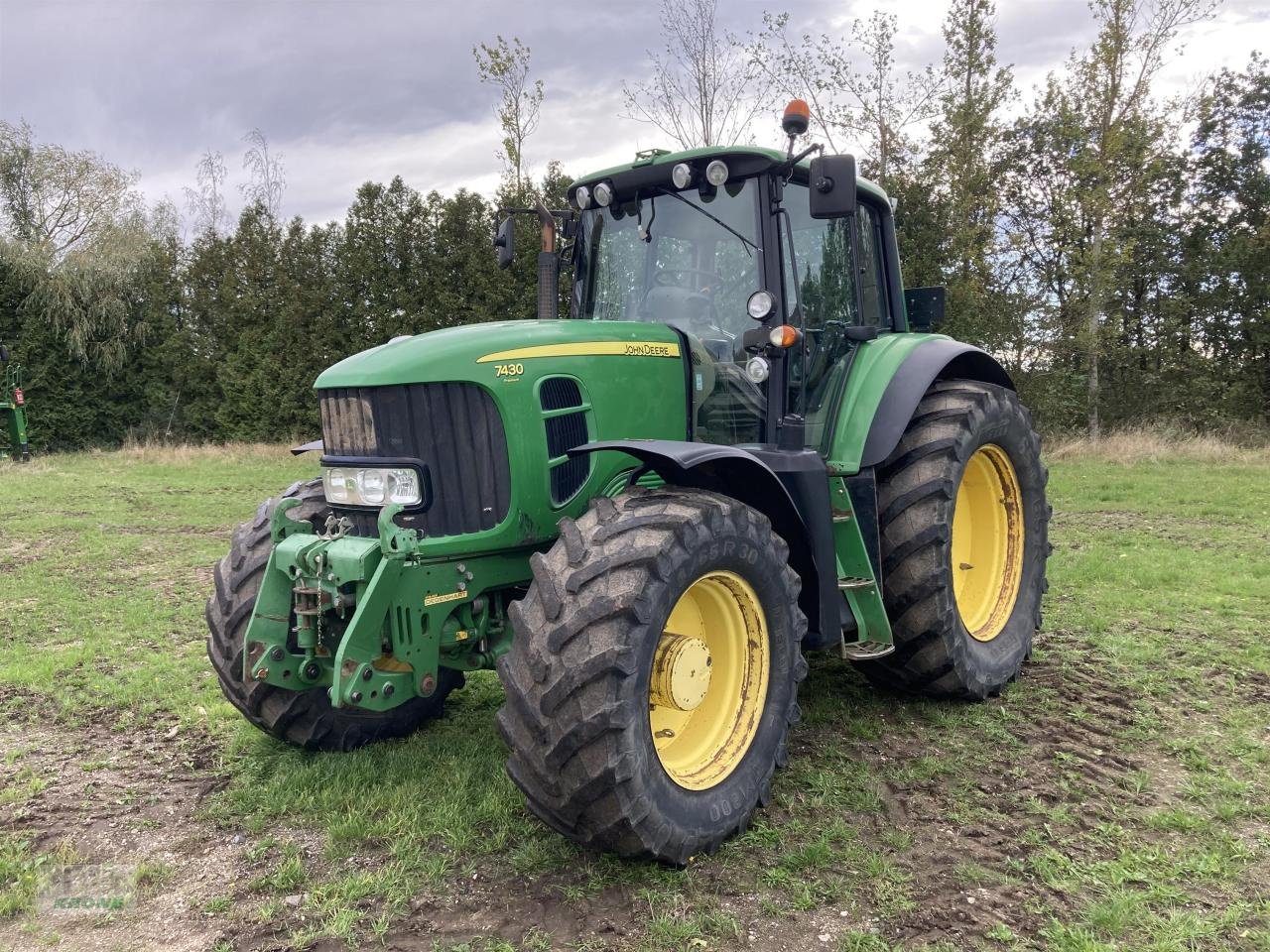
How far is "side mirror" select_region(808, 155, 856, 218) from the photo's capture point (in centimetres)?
341

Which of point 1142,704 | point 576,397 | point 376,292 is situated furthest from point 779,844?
point 376,292

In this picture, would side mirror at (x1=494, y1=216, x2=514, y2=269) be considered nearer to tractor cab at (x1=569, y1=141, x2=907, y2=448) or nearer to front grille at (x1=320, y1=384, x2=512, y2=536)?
tractor cab at (x1=569, y1=141, x2=907, y2=448)

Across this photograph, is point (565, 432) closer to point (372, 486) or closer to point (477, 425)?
point (477, 425)

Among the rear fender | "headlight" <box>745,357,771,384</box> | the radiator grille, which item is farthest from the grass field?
"headlight" <box>745,357,771,384</box>

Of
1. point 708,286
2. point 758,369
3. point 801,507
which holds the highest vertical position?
point 708,286

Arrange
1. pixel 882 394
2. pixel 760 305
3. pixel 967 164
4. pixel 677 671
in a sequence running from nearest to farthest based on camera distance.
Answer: pixel 677 671 → pixel 760 305 → pixel 882 394 → pixel 967 164

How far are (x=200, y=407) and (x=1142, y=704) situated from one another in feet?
63.5

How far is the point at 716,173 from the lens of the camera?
147 inches

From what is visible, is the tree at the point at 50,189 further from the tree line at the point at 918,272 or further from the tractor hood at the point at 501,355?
the tractor hood at the point at 501,355

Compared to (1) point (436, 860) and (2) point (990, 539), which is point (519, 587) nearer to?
(1) point (436, 860)

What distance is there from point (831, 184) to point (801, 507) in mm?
1251

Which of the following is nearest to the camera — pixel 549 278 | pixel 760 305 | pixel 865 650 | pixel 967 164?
pixel 760 305

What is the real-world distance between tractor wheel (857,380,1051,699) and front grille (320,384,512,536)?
1836 mm
